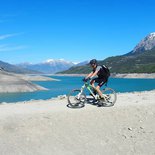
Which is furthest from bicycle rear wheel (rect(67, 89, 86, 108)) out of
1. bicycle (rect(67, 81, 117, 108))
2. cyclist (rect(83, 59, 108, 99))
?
cyclist (rect(83, 59, 108, 99))

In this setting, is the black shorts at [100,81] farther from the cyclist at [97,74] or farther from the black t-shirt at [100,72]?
the black t-shirt at [100,72]

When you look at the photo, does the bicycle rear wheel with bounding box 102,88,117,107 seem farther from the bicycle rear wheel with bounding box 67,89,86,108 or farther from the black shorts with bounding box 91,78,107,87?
the bicycle rear wheel with bounding box 67,89,86,108

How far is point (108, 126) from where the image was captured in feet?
48.0

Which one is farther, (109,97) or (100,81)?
(109,97)

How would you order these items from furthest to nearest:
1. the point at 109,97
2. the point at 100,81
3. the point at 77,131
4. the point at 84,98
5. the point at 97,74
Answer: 1. the point at 109,97
2. the point at 100,81
3. the point at 97,74
4. the point at 84,98
5. the point at 77,131

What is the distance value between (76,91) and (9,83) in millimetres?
99369

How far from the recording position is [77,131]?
548 inches

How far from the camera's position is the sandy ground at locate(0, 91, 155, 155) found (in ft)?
41.7

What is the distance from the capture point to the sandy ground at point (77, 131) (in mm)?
12719

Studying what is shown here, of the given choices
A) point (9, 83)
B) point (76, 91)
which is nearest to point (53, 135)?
point (76, 91)

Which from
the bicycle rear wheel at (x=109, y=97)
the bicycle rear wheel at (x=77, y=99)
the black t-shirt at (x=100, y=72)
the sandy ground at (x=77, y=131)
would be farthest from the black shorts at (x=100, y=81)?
the sandy ground at (x=77, y=131)

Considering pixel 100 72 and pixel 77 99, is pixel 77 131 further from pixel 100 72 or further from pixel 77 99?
pixel 100 72

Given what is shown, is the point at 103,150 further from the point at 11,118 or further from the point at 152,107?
the point at 152,107

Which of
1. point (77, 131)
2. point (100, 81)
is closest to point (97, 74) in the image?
point (100, 81)
